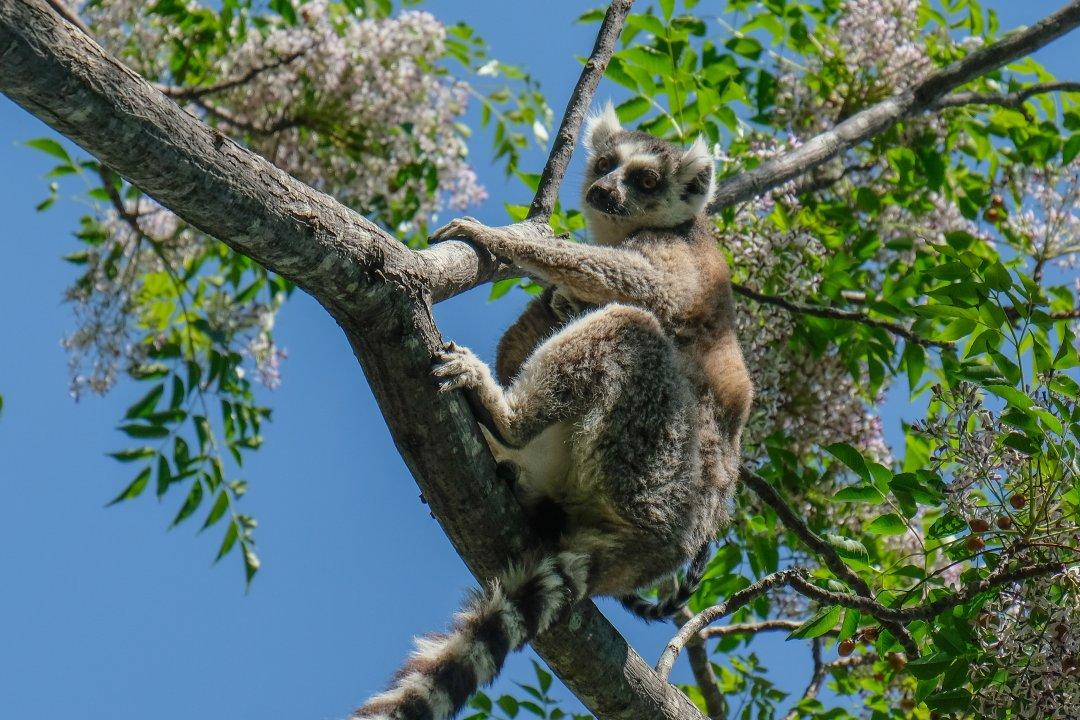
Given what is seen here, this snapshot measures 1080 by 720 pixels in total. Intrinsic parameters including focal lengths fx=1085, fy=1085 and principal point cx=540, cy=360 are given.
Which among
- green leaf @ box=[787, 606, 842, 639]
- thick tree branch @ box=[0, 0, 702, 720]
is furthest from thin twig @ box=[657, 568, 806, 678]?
green leaf @ box=[787, 606, 842, 639]

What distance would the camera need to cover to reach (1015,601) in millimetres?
4578

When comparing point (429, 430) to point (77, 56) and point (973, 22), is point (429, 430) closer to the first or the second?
point (77, 56)

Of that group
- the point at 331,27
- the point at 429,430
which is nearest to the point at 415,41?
the point at 331,27

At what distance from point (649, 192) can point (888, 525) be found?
2.92 m

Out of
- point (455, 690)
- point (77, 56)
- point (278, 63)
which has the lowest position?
point (455, 690)

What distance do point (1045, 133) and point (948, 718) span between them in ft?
14.5

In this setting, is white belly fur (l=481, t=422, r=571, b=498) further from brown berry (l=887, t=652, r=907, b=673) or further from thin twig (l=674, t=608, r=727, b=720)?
brown berry (l=887, t=652, r=907, b=673)

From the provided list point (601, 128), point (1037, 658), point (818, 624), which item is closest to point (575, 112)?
point (601, 128)

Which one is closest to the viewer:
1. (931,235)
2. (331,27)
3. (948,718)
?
(948,718)

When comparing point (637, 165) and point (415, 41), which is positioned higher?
point (415, 41)

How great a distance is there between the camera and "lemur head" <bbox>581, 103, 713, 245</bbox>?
665 centimetres

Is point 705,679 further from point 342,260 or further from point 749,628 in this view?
point 342,260

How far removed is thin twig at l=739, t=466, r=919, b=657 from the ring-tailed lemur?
521 millimetres

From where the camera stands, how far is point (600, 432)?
4.71 m
